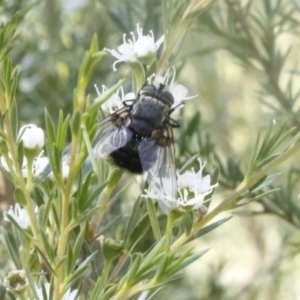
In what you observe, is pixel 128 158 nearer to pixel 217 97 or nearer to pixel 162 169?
pixel 162 169

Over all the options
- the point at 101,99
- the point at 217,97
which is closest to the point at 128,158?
the point at 101,99

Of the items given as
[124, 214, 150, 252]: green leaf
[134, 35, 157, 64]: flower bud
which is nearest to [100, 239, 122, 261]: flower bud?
[124, 214, 150, 252]: green leaf

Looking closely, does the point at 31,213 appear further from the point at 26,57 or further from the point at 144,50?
the point at 26,57

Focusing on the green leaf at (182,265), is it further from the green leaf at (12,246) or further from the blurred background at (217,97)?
the blurred background at (217,97)

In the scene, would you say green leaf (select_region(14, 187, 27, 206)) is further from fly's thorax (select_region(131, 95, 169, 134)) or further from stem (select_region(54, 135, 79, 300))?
fly's thorax (select_region(131, 95, 169, 134))

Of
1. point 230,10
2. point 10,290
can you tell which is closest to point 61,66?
point 230,10

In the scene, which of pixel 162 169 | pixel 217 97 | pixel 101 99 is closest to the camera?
pixel 101 99

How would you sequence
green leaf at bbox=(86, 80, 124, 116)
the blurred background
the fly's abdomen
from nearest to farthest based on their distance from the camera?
green leaf at bbox=(86, 80, 124, 116) → the fly's abdomen → the blurred background

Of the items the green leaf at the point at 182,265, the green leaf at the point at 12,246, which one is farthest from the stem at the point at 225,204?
the green leaf at the point at 12,246
